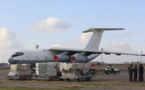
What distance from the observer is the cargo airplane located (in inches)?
1294

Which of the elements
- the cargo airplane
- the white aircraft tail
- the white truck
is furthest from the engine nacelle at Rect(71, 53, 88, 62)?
the white truck

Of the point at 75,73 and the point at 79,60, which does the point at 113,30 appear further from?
the point at 75,73

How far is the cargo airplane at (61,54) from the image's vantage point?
108 feet

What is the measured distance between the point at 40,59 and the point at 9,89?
64.7 feet

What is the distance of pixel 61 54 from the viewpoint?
36.2 meters

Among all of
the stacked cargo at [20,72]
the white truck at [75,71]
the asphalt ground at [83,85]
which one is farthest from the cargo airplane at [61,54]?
the asphalt ground at [83,85]

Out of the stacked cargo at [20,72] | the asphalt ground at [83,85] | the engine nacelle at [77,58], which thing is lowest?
the asphalt ground at [83,85]

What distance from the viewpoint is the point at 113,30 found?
39.5 m

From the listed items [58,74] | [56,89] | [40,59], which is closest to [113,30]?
[40,59]

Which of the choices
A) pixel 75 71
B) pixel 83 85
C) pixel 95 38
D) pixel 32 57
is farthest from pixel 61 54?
pixel 83 85

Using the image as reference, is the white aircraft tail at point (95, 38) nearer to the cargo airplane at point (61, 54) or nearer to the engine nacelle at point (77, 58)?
the cargo airplane at point (61, 54)

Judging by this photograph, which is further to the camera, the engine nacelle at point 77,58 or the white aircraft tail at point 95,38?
the white aircraft tail at point 95,38

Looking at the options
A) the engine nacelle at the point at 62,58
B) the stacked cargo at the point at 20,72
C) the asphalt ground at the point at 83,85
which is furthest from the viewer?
the engine nacelle at the point at 62,58

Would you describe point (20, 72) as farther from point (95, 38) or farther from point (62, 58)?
point (95, 38)
